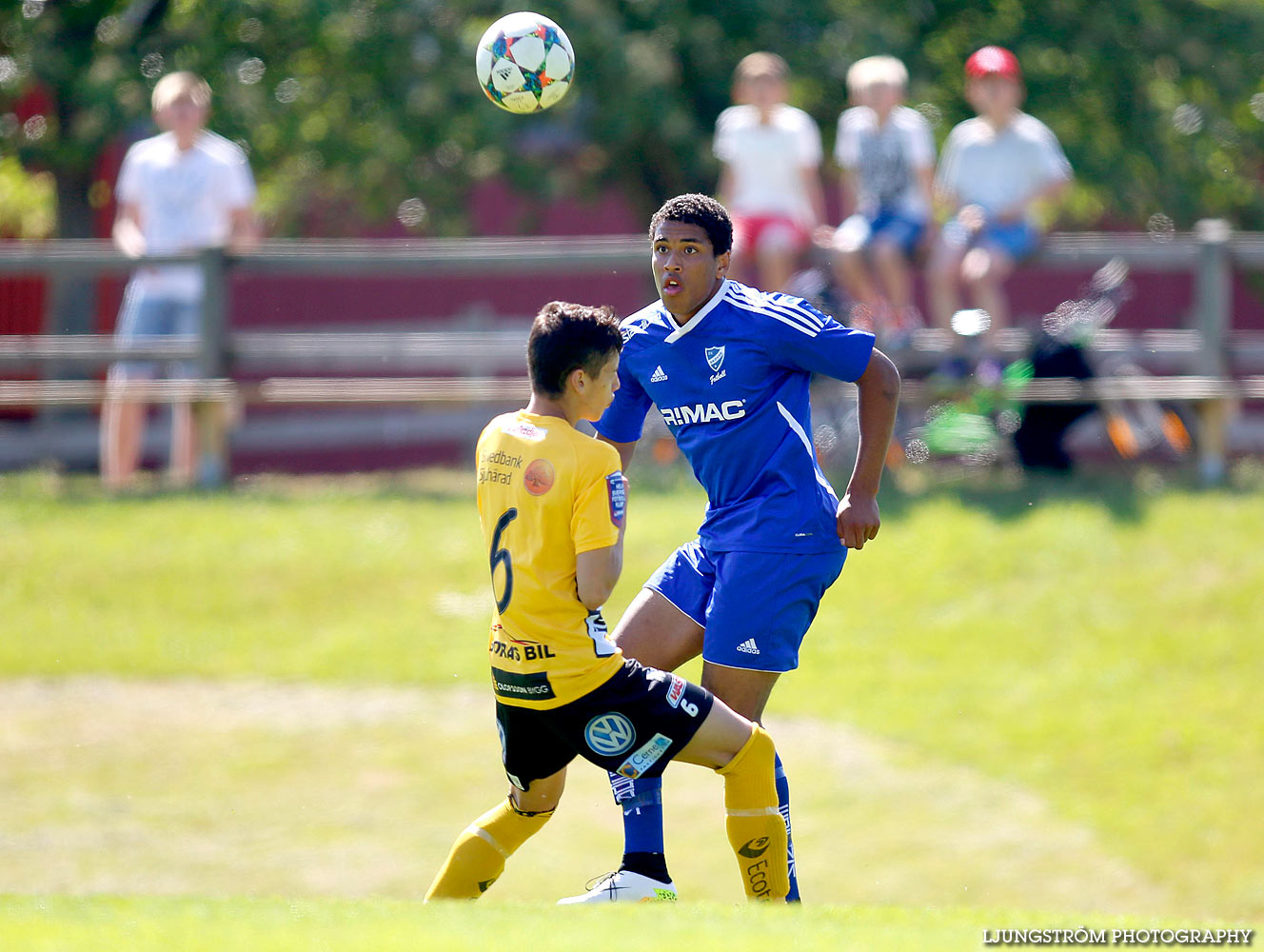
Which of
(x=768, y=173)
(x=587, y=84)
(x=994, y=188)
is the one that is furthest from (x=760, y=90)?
(x=587, y=84)

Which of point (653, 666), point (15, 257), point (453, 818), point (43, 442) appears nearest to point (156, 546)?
point (15, 257)

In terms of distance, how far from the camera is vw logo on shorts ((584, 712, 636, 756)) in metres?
4.95

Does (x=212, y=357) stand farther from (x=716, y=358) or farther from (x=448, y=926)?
(x=448, y=926)

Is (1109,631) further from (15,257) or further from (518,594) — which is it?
(15,257)

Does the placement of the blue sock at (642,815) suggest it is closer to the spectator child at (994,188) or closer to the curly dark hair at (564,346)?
the curly dark hair at (564,346)

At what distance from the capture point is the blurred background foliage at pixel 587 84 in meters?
15.4

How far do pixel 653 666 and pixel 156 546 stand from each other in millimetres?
6669

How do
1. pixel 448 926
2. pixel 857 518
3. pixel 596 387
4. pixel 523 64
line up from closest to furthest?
pixel 448 926
pixel 596 387
pixel 857 518
pixel 523 64

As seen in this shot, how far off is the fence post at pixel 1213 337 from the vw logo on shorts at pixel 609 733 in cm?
772

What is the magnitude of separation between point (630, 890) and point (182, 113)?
7.98m

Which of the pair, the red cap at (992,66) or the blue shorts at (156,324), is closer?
the red cap at (992,66)

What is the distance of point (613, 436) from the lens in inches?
229

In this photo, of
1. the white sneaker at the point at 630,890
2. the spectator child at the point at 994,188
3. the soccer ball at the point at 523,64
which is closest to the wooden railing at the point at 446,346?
the spectator child at the point at 994,188

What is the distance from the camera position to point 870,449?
17.9 ft
